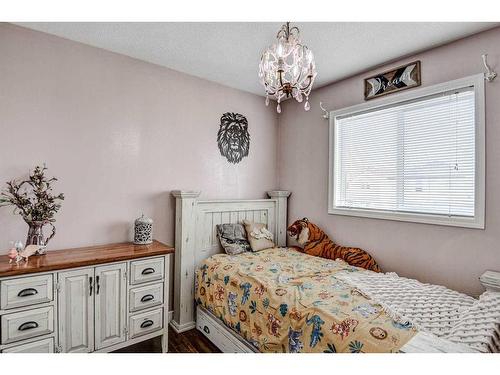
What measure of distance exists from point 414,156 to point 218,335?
2.17 m

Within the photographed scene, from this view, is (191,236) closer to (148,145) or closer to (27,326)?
(148,145)

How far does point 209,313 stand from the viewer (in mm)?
2363

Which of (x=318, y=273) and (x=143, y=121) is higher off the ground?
(x=143, y=121)

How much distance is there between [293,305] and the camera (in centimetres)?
167

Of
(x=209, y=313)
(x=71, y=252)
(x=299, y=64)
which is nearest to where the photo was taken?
(x=299, y=64)

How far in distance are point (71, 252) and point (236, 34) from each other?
197 centimetres

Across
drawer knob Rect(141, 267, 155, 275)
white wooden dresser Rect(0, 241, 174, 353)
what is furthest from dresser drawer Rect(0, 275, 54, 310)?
drawer knob Rect(141, 267, 155, 275)

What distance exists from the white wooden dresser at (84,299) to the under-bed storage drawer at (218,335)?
38 cm

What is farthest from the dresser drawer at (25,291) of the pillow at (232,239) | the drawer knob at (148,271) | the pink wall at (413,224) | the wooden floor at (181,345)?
the pink wall at (413,224)

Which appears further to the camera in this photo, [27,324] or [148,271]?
[148,271]

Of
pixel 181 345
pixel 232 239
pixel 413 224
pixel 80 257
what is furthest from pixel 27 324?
pixel 413 224
